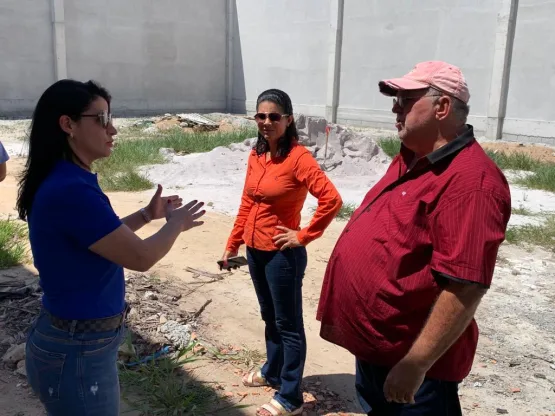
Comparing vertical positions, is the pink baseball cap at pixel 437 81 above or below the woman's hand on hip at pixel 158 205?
above

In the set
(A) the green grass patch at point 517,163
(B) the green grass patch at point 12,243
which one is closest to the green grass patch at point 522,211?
(A) the green grass patch at point 517,163

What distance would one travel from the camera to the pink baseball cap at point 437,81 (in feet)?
6.49

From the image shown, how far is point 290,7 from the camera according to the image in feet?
74.5

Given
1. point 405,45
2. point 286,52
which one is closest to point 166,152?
point 405,45

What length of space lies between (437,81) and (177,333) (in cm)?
296

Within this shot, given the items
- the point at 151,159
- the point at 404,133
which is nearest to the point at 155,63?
A: the point at 151,159

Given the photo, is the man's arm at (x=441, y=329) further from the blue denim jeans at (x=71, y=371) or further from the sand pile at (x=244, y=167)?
the sand pile at (x=244, y=167)

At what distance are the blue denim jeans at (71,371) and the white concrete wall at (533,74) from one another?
51.8ft

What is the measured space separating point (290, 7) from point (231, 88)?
5.34m

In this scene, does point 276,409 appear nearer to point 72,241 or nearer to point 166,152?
point 72,241

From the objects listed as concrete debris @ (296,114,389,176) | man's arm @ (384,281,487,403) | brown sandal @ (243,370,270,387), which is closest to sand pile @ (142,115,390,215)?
concrete debris @ (296,114,389,176)

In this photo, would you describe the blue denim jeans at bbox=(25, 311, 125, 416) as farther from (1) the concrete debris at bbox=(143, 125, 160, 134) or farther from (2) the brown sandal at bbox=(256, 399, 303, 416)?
(1) the concrete debris at bbox=(143, 125, 160, 134)

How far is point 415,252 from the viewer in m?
1.93

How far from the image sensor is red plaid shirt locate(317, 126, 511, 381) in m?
1.75
